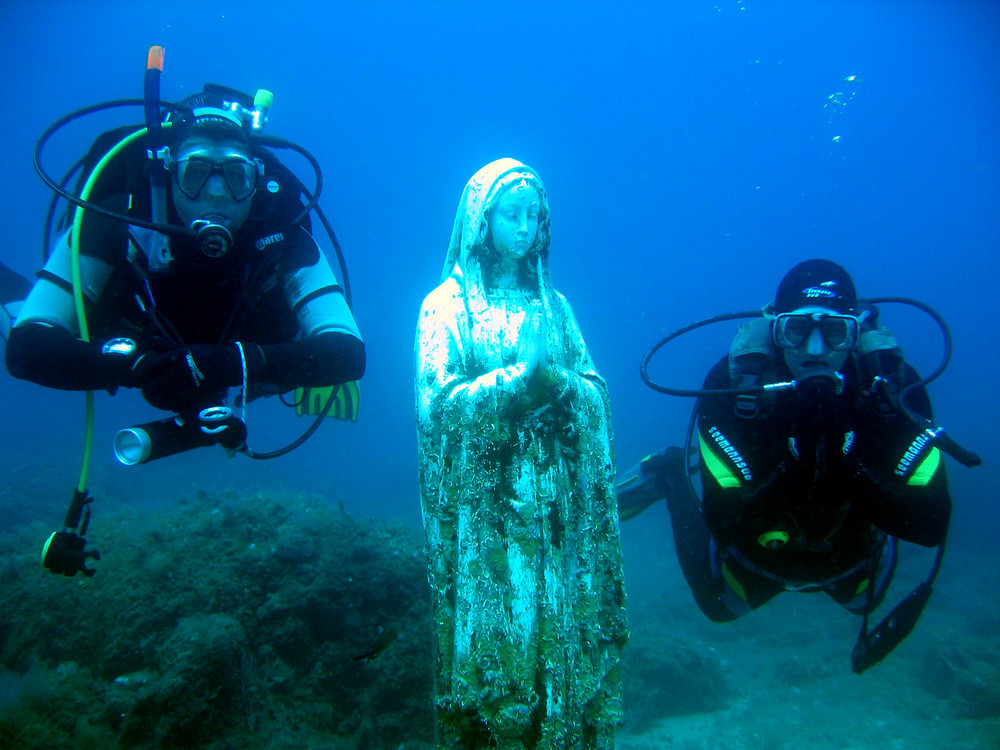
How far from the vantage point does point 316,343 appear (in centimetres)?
285

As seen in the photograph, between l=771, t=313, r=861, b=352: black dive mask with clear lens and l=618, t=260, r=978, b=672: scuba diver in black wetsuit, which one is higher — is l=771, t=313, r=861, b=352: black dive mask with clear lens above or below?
above

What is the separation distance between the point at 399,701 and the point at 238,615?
152 cm

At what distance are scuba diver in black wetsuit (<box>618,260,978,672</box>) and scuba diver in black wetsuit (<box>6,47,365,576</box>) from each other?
2674 millimetres

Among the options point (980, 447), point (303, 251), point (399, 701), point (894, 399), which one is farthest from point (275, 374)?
point (980, 447)

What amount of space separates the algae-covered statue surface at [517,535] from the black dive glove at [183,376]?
3.26 ft

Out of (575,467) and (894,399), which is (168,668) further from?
(894,399)

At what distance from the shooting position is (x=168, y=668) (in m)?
3.35

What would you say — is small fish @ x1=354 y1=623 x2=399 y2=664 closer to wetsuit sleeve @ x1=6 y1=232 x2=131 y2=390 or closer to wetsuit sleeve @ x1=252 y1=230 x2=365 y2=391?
wetsuit sleeve @ x1=252 y1=230 x2=365 y2=391

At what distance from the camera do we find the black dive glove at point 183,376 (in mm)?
2355

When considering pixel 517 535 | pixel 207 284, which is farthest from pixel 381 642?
pixel 207 284

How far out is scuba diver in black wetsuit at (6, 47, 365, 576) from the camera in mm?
2418

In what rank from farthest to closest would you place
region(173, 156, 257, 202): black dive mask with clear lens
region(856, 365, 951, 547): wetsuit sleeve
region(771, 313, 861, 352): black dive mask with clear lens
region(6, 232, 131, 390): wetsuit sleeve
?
1. region(771, 313, 861, 352): black dive mask with clear lens
2. region(856, 365, 951, 547): wetsuit sleeve
3. region(173, 156, 257, 202): black dive mask with clear lens
4. region(6, 232, 131, 390): wetsuit sleeve

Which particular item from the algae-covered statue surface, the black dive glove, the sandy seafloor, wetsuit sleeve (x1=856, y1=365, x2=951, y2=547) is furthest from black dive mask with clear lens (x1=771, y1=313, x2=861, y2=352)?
the sandy seafloor

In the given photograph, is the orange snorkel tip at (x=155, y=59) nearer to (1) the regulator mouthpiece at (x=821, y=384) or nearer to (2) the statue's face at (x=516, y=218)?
(2) the statue's face at (x=516, y=218)
